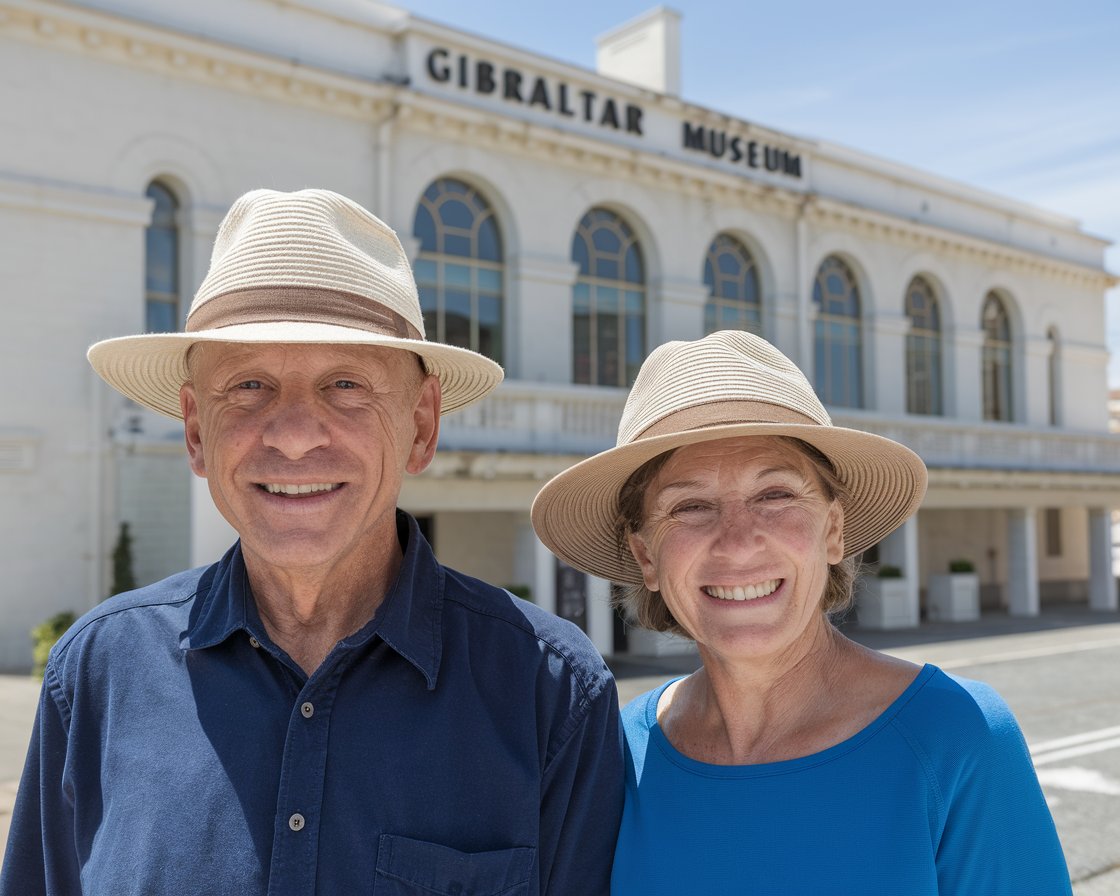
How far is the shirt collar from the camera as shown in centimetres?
217

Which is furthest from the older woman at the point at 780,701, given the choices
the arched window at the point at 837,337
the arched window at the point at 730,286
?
the arched window at the point at 837,337

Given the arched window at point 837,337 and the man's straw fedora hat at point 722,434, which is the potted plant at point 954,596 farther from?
the man's straw fedora hat at point 722,434

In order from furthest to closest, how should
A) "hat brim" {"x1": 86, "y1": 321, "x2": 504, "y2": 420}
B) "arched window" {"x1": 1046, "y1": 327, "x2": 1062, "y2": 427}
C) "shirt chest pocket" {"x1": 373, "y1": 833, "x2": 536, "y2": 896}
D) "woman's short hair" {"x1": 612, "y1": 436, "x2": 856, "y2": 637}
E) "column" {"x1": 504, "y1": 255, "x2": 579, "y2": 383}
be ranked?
"arched window" {"x1": 1046, "y1": 327, "x2": 1062, "y2": 427} < "column" {"x1": 504, "y1": 255, "x2": 579, "y2": 383} < "woman's short hair" {"x1": 612, "y1": 436, "x2": 856, "y2": 637} < "hat brim" {"x1": 86, "y1": 321, "x2": 504, "y2": 420} < "shirt chest pocket" {"x1": 373, "y1": 833, "x2": 536, "y2": 896}

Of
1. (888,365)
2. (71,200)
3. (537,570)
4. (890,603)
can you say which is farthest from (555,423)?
(888,365)

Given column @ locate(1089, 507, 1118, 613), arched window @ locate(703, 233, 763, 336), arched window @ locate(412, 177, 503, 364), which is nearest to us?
arched window @ locate(412, 177, 503, 364)

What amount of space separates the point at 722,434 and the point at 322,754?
1068 millimetres

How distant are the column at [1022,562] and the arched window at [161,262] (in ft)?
A: 61.0

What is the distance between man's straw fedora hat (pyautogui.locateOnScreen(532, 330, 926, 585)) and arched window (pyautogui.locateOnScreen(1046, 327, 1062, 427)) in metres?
29.6

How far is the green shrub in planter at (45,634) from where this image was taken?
41.8ft

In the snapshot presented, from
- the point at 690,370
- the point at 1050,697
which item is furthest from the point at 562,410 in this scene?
the point at 690,370

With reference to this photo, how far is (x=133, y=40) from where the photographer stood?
14516 millimetres

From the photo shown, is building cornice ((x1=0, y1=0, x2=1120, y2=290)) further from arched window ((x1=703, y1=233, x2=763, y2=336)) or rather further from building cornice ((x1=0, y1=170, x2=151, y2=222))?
building cornice ((x1=0, y1=170, x2=151, y2=222))

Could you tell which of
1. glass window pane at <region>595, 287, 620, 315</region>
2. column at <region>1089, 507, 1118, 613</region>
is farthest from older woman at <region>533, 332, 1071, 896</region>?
column at <region>1089, 507, 1118, 613</region>

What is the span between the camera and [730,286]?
22.2 meters
